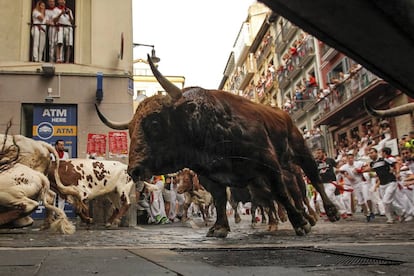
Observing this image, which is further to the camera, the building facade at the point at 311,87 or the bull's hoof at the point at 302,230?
the building facade at the point at 311,87

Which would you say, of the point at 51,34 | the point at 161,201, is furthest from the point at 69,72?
the point at 161,201

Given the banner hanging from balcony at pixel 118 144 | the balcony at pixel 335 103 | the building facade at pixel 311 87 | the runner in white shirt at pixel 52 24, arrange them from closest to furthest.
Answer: the banner hanging from balcony at pixel 118 144
the runner in white shirt at pixel 52 24
the building facade at pixel 311 87
the balcony at pixel 335 103

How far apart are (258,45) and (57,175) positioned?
42460mm

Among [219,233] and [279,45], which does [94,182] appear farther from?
[279,45]

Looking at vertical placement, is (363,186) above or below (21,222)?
above

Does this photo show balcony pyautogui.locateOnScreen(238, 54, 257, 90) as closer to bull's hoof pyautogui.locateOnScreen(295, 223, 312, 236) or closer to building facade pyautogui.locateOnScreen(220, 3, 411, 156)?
building facade pyautogui.locateOnScreen(220, 3, 411, 156)

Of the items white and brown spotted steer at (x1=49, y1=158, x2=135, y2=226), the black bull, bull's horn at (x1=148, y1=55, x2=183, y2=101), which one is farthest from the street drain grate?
white and brown spotted steer at (x1=49, y1=158, x2=135, y2=226)

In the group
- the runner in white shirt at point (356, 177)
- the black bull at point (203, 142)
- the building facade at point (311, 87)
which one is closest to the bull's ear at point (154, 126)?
the black bull at point (203, 142)

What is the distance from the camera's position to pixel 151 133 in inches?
225

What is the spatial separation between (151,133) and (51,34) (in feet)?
30.3

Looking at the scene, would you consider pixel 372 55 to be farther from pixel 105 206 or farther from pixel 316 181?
pixel 105 206

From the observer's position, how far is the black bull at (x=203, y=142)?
5715 millimetres

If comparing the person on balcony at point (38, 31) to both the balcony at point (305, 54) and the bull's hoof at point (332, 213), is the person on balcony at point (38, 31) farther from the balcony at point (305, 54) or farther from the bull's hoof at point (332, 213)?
the balcony at point (305, 54)

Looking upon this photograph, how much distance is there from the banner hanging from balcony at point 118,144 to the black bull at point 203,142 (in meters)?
6.20
